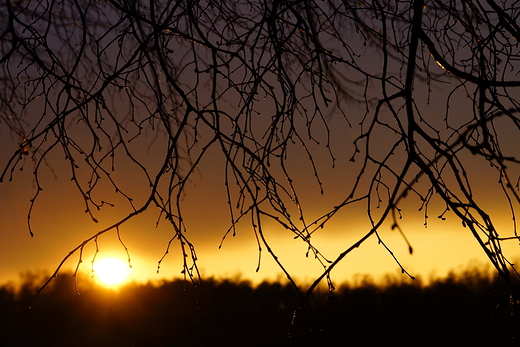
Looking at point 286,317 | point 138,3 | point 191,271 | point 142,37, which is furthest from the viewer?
point 286,317

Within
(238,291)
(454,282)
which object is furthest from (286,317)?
(454,282)

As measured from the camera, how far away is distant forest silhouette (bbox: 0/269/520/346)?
2350 cm

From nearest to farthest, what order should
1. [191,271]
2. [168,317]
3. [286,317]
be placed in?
[191,271]
[168,317]
[286,317]

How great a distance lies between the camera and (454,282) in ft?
82.1

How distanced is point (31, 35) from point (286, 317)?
24.9 metres

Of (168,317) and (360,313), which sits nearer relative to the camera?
(168,317)

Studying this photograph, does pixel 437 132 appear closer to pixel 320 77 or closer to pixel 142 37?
pixel 320 77

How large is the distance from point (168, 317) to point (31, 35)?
23.1m

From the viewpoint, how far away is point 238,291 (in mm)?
24562

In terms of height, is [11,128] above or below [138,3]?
below

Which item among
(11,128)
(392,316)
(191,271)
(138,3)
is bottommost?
(191,271)

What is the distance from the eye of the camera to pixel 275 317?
2612 centimetres

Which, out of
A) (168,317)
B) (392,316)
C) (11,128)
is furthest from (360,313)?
(11,128)

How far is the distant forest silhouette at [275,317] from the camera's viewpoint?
23.5 m
